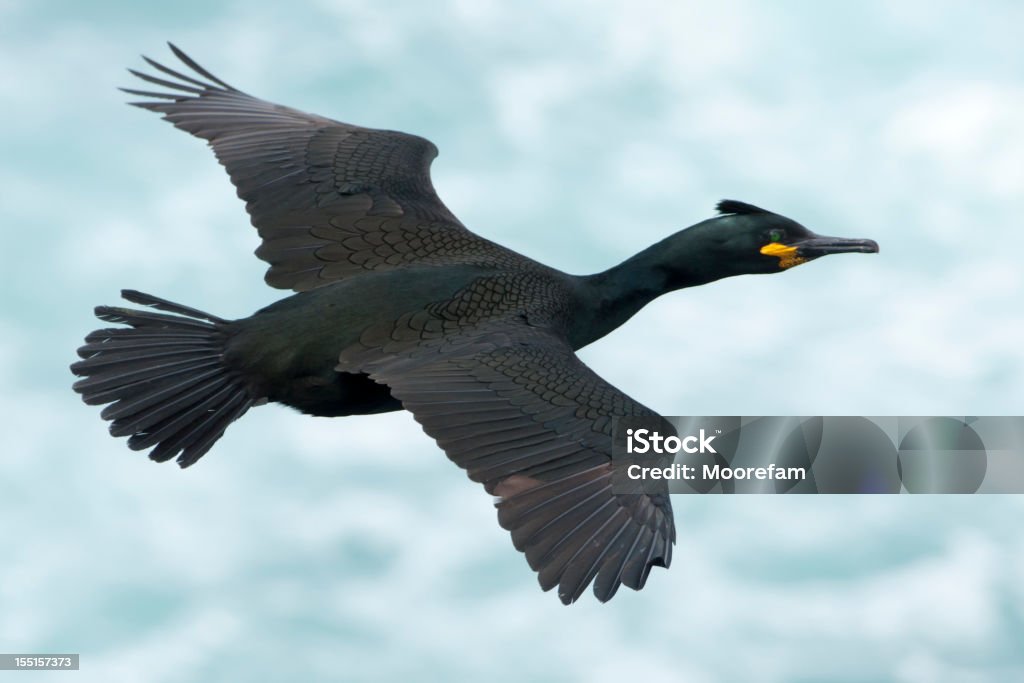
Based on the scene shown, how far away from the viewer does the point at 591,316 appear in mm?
7914

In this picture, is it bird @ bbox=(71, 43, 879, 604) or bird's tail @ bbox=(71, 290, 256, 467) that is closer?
bird @ bbox=(71, 43, 879, 604)

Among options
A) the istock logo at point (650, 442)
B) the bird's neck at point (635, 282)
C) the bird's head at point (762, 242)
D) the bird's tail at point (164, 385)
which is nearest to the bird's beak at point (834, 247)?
the bird's head at point (762, 242)

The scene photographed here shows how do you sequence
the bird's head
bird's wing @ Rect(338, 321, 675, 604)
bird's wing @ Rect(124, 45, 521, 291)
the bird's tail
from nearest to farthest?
bird's wing @ Rect(338, 321, 675, 604) → the bird's tail → bird's wing @ Rect(124, 45, 521, 291) → the bird's head

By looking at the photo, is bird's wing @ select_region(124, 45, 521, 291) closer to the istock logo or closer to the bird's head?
the bird's head

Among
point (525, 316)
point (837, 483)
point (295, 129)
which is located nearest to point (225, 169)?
point (295, 129)

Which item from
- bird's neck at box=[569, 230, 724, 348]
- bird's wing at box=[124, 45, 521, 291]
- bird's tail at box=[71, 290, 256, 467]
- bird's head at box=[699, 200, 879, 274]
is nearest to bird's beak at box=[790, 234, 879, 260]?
bird's head at box=[699, 200, 879, 274]

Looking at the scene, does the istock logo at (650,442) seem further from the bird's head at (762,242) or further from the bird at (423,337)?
the bird's head at (762,242)

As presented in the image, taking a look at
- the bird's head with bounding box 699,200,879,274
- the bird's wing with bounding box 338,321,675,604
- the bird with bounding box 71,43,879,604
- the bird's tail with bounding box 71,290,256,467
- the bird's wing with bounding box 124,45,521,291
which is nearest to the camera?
the bird's wing with bounding box 338,321,675,604

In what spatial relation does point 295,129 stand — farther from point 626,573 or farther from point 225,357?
point 626,573

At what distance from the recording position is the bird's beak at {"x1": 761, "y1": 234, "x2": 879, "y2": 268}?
8.27 metres

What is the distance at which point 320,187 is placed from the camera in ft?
27.1

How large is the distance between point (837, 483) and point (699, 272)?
148 cm

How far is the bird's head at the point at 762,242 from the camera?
8.20m

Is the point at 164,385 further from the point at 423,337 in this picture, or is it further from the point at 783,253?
the point at 783,253
